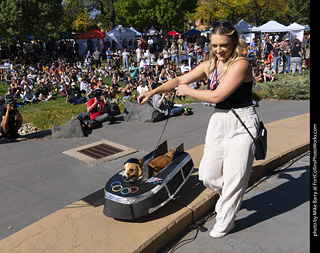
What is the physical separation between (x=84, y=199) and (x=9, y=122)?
5459mm

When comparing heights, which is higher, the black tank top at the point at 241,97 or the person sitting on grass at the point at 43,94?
the black tank top at the point at 241,97

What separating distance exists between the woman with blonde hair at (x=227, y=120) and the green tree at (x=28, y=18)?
2641 cm

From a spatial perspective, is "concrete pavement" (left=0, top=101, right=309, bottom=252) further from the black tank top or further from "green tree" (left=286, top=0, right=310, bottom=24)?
"green tree" (left=286, top=0, right=310, bottom=24)

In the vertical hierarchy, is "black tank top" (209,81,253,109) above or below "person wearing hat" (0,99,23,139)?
above

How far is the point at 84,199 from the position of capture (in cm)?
434

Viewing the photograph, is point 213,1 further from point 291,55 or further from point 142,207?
point 142,207

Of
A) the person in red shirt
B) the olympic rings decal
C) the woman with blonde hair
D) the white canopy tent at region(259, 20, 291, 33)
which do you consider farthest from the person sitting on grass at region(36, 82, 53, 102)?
the white canopy tent at region(259, 20, 291, 33)

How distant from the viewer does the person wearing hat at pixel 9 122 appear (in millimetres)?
8773

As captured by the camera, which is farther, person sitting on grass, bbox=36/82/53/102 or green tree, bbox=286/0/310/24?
green tree, bbox=286/0/310/24

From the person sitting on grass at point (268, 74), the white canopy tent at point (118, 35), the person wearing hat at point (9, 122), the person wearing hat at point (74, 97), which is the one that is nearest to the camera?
the person wearing hat at point (9, 122)

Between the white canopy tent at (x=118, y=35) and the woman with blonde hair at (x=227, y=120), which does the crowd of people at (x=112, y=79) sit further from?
the woman with blonde hair at (x=227, y=120)

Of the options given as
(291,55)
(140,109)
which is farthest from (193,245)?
(291,55)

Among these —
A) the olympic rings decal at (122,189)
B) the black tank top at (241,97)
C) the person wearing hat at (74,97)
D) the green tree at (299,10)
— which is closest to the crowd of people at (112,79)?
the person wearing hat at (74,97)

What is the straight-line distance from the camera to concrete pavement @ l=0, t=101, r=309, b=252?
338 centimetres
